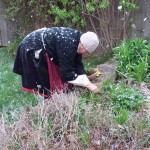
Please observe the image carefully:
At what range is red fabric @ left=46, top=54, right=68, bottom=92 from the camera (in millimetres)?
3943

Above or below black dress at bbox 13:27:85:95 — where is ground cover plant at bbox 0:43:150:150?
below

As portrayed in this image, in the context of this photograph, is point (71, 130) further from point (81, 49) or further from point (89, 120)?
point (81, 49)

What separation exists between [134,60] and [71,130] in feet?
7.26

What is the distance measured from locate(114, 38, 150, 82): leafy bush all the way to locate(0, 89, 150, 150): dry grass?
1180 millimetres

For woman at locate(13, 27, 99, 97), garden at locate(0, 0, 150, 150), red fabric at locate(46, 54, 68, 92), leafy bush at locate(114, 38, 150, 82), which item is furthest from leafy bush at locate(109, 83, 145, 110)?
red fabric at locate(46, 54, 68, 92)

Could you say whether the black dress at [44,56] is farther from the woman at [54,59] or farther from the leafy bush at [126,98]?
the leafy bush at [126,98]

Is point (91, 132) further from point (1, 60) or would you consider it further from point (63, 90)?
point (1, 60)

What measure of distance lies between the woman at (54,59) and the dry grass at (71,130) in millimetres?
492

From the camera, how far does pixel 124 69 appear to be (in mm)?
4711

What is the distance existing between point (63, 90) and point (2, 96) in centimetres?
149

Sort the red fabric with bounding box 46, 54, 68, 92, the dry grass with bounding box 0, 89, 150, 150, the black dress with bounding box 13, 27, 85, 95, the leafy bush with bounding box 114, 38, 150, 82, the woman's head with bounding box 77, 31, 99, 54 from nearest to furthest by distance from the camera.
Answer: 1. the dry grass with bounding box 0, 89, 150, 150
2. the woman's head with bounding box 77, 31, 99, 54
3. the black dress with bounding box 13, 27, 85, 95
4. the red fabric with bounding box 46, 54, 68, 92
5. the leafy bush with bounding box 114, 38, 150, 82

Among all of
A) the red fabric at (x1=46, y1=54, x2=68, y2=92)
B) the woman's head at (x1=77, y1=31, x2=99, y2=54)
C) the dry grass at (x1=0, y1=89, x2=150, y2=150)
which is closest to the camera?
the dry grass at (x1=0, y1=89, x2=150, y2=150)

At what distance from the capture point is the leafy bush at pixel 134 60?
4.43 metres

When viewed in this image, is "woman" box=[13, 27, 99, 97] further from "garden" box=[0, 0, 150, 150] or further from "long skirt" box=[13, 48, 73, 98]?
"garden" box=[0, 0, 150, 150]
